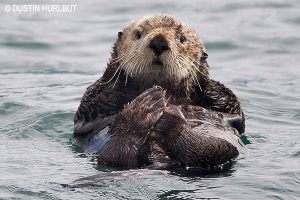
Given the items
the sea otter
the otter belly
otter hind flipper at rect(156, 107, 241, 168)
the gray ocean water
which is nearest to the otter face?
the sea otter

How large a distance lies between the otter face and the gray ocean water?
0.84m

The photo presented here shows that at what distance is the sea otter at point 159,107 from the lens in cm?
625

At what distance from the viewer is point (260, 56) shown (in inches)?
486

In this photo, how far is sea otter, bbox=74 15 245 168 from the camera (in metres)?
6.25

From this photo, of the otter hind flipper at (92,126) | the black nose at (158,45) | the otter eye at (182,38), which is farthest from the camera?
the otter eye at (182,38)

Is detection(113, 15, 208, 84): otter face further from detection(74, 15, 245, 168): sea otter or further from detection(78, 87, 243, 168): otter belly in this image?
detection(78, 87, 243, 168): otter belly

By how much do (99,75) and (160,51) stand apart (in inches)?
199

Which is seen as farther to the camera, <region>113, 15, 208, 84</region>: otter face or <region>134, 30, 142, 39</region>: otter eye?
<region>134, 30, 142, 39</region>: otter eye

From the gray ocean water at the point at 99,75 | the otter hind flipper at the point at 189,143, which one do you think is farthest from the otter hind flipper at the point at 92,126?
the otter hind flipper at the point at 189,143

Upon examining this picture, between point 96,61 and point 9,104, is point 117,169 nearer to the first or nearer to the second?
point 9,104

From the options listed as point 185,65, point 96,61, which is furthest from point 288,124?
point 96,61

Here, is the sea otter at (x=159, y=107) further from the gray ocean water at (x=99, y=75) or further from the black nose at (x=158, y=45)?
the gray ocean water at (x=99, y=75)

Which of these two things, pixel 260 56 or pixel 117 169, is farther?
pixel 260 56

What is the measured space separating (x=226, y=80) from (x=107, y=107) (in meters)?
4.35
